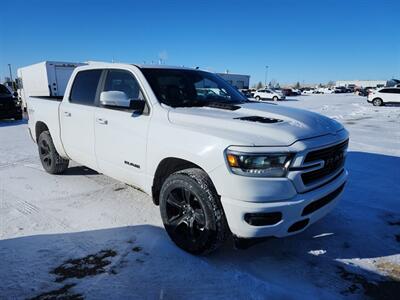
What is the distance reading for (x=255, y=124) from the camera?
9.89 feet

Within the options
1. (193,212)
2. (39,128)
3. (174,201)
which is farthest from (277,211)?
(39,128)

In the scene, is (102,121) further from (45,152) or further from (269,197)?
(269,197)

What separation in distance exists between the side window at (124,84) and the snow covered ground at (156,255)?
1519 mm

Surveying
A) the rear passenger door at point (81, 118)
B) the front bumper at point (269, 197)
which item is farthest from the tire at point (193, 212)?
the rear passenger door at point (81, 118)

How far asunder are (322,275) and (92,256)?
218 centimetres

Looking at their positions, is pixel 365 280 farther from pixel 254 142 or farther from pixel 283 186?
pixel 254 142

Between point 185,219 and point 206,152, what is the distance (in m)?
0.81

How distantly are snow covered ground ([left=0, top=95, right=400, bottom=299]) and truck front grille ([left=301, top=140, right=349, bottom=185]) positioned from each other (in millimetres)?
866

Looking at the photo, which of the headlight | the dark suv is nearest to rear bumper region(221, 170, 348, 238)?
the headlight

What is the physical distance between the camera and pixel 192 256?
327cm

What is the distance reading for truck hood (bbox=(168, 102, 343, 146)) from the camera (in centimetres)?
282

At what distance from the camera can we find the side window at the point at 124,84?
3973 millimetres

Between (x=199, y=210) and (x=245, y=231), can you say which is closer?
(x=245, y=231)

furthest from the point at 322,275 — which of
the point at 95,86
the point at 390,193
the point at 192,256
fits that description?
the point at 95,86
